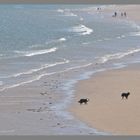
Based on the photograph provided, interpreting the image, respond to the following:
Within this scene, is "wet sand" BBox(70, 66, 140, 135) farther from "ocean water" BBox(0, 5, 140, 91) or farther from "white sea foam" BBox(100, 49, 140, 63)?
"white sea foam" BBox(100, 49, 140, 63)

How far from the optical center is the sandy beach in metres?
7.64

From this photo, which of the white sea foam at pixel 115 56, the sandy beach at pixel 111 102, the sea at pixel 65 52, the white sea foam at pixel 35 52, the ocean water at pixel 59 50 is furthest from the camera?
the white sea foam at pixel 35 52

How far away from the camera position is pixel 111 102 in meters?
9.41

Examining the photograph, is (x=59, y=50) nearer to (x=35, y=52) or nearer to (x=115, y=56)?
(x=35, y=52)

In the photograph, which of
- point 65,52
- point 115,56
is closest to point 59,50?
point 65,52

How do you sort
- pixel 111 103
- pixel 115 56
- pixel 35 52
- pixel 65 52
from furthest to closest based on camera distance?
1. pixel 35 52
2. pixel 65 52
3. pixel 115 56
4. pixel 111 103

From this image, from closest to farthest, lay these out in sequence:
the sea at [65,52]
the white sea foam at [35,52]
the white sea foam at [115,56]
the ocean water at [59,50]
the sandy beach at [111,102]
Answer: the sandy beach at [111,102], the sea at [65,52], the ocean water at [59,50], the white sea foam at [115,56], the white sea foam at [35,52]

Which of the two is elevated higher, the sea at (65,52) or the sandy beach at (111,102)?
the sandy beach at (111,102)

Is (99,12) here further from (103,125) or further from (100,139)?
(100,139)

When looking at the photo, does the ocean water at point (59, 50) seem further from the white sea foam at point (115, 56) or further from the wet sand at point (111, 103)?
the wet sand at point (111, 103)

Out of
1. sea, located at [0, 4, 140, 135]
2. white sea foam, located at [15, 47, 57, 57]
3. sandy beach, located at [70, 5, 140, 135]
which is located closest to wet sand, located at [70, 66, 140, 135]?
sandy beach, located at [70, 5, 140, 135]

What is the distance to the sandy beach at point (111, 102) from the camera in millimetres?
7637

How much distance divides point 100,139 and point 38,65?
10.2 meters

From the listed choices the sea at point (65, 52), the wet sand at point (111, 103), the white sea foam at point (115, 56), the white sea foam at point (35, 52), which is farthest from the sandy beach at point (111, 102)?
the white sea foam at point (35, 52)
